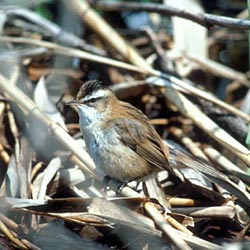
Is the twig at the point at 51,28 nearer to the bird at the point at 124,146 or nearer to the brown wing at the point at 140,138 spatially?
the bird at the point at 124,146

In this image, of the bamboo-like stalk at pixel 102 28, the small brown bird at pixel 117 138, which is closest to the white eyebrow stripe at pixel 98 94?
the small brown bird at pixel 117 138

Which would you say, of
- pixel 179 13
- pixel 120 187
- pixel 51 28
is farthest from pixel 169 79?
pixel 51 28

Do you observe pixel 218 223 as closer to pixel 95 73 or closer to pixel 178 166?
pixel 178 166

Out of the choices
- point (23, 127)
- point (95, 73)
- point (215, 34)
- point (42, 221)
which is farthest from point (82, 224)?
point (215, 34)

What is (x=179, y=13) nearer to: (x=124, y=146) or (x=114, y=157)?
(x=124, y=146)

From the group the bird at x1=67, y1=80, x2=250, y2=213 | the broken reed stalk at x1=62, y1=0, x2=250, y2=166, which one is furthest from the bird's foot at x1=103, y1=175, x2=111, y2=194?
the broken reed stalk at x1=62, y1=0, x2=250, y2=166

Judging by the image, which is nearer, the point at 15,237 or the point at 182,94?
the point at 15,237

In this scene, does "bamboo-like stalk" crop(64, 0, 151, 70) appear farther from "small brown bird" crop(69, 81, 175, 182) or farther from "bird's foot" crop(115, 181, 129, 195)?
"bird's foot" crop(115, 181, 129, 195)
